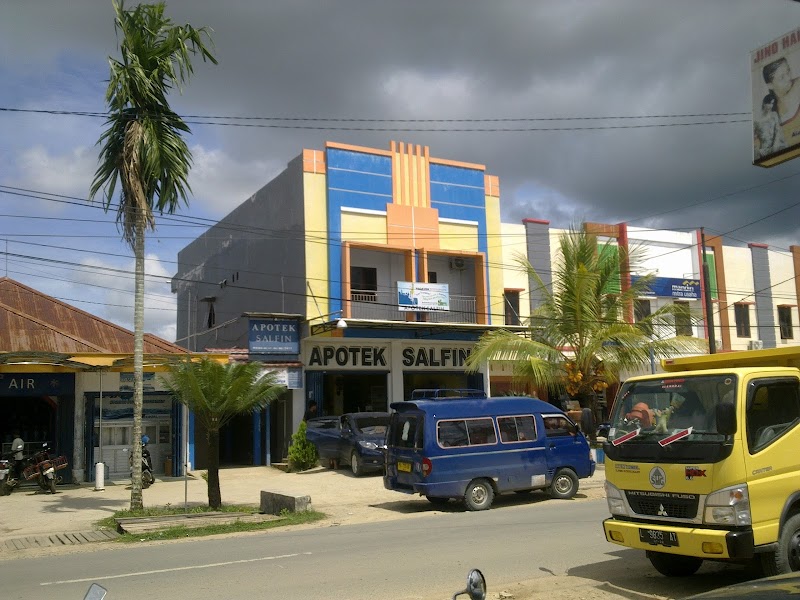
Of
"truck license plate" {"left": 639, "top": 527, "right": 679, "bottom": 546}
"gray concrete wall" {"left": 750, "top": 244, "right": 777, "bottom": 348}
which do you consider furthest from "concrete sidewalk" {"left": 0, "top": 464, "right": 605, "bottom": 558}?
"gray concrete wall" {"left": 750, "top": 244, "right": 777, "bottom": 348}

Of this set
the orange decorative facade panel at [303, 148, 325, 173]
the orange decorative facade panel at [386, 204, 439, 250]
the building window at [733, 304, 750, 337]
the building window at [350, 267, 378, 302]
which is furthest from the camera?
the building window at [733, 304, 750, 337]

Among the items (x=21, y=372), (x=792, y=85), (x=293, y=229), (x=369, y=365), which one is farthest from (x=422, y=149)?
(x=792, y=85)

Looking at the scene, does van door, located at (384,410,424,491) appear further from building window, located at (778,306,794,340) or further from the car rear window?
building window, located at (778,306,794,340)

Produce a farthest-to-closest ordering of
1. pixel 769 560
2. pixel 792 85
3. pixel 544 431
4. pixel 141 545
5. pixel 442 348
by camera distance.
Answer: pixel 442 348
pixel 544 431
pixel 141 545
pixel 792 85
pixel 769 560

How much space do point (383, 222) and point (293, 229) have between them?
320 centimetres

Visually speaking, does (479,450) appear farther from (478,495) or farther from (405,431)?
(405,431)

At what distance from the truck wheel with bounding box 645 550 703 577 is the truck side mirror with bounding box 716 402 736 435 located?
181 centimetres

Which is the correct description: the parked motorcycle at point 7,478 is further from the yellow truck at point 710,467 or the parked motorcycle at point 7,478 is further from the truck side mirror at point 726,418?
the truck side mirror at point 726,418

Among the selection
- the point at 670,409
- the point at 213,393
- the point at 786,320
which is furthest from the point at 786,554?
the point at 786,320

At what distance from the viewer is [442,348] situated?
30219 millimetres

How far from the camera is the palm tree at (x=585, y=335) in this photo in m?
23.2

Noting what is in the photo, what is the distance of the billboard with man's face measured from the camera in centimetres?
1121

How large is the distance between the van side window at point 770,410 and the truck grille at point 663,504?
0.75 metres

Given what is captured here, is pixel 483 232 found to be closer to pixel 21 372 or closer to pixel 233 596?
pixel 21 372
